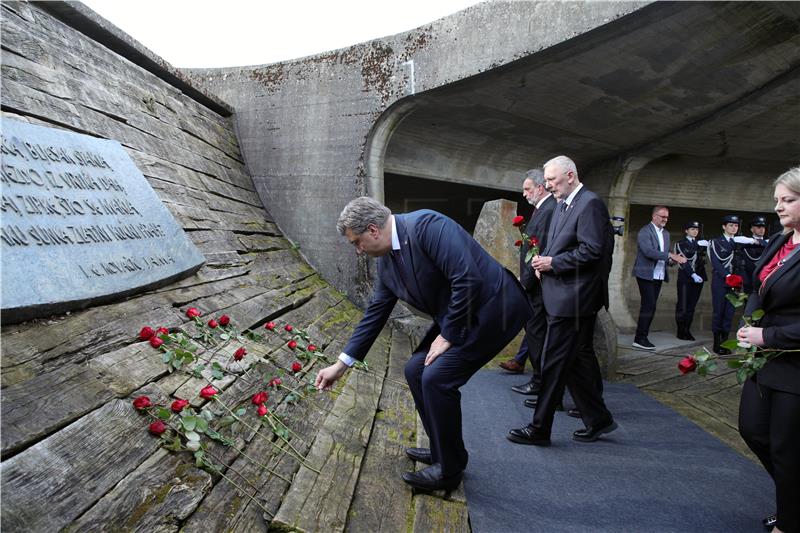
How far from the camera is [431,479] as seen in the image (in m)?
2.51

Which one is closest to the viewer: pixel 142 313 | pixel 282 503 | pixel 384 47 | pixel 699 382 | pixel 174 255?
pixel 282 503

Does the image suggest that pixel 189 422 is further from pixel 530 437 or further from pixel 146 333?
pixel 530 437

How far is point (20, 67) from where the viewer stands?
9.93 feet

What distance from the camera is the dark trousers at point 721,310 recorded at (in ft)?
23.2

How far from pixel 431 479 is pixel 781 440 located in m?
1.55

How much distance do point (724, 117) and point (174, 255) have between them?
22.9ft

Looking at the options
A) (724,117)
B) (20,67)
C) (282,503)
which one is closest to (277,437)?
(282,503)

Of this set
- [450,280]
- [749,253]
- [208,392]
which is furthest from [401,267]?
[749,253]

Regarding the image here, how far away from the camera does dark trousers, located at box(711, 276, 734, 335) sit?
23.2 feet

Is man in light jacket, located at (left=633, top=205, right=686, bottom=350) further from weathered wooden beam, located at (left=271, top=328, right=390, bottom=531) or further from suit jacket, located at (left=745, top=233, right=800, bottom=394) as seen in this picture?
suit jacket, located at (left=745, top=233, right=800, bottom=394)

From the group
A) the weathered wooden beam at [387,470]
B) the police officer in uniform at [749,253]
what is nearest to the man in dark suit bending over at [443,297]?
the weathered wooden beam at [387,470]

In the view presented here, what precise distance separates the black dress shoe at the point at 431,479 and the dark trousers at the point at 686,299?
22.6ft

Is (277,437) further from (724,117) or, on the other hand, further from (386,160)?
(724,117)

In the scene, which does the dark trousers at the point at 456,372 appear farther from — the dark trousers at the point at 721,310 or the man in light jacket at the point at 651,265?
the dark trousers at the point at 721,310
